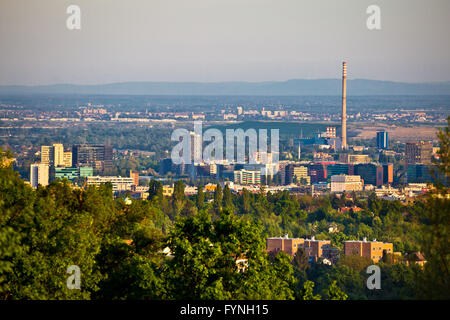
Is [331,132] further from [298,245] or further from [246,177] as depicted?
[298,245]

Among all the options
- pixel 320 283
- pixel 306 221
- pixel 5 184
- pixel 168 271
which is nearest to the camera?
pixel 168 271

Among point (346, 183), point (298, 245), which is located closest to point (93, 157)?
point (346, 183)

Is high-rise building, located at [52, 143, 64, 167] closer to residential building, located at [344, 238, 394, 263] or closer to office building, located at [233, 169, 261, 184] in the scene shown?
office building, located at [233, 169, 261, 184]

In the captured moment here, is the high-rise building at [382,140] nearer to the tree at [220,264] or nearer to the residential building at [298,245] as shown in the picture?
the residential building at [298,245]

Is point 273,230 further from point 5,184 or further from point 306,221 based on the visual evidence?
point 5,184

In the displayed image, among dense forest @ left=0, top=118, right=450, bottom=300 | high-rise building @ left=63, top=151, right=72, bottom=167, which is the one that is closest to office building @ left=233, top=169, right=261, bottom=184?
high-rise building @ left=63, top=151, right=72, bottom=167

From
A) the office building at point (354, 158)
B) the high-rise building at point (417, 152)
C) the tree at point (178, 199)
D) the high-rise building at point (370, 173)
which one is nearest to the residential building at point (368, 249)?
the tree at point (178, 199)
